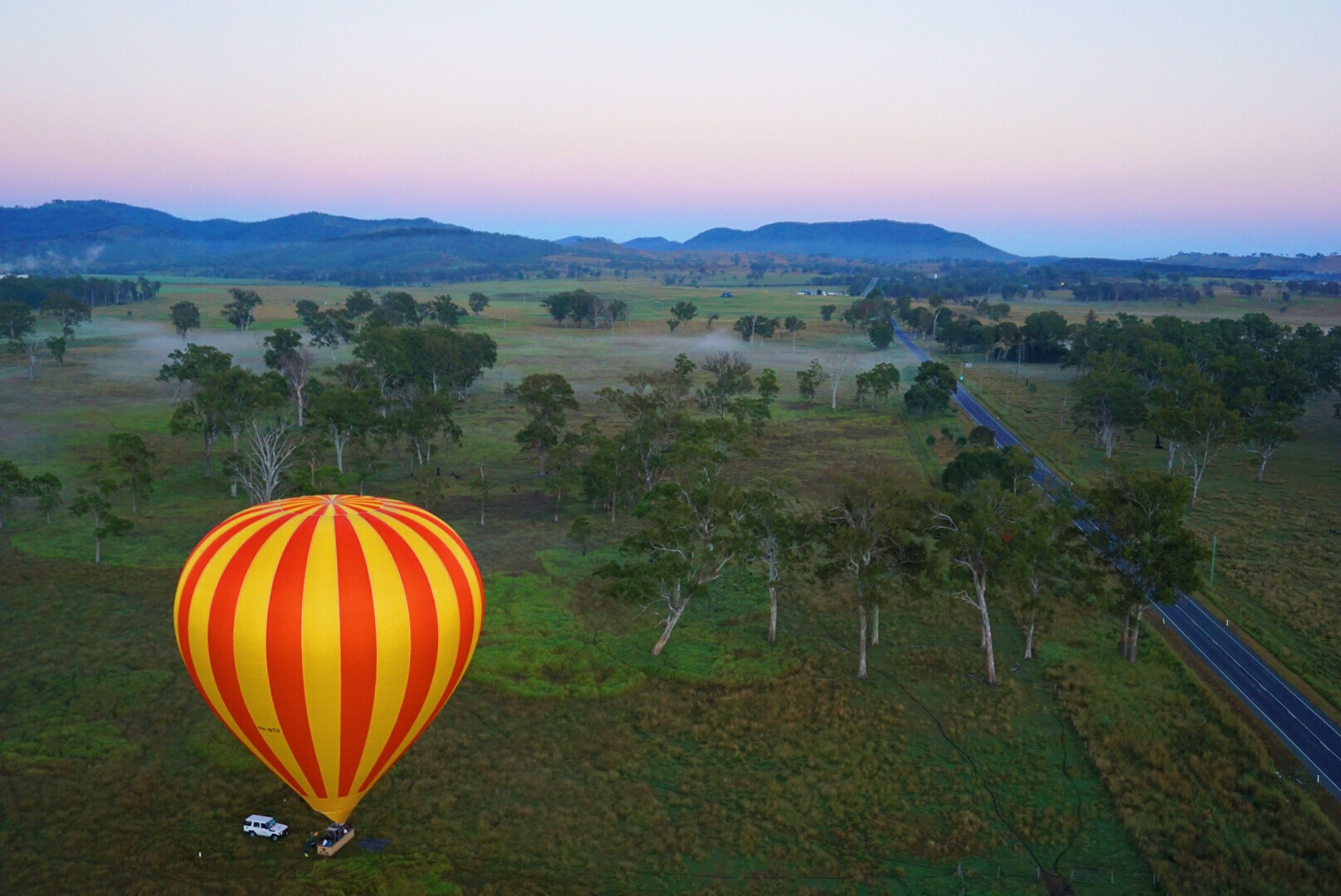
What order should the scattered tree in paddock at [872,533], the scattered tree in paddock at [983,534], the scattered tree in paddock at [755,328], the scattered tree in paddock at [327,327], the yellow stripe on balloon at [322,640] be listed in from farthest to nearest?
the scattered tree in paddock at [755,328] < the scattered tree in paddock at [327,327] < the scattered tree in paddock at [872,533] < the scattered tree in paddock at [983,534] < the yellow stripe on balloon at [322,640]

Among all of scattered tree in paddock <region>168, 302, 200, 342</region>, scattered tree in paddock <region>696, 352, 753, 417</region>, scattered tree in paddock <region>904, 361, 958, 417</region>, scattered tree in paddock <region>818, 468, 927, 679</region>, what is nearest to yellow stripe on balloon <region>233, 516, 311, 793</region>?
scattered tree in paddock <region>818, 468, 927, 679</region>

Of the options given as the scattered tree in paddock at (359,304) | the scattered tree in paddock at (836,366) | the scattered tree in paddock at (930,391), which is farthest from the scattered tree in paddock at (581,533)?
the scattered tree in paddock at (359,304)

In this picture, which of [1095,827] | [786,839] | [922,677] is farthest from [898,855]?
[922,677]

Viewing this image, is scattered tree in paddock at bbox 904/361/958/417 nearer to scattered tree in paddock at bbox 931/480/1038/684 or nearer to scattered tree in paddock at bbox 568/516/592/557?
scattered tree in paddock at bbox 568/516/592/557

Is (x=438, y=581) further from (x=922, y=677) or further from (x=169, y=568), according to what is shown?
(x=169, y=568)

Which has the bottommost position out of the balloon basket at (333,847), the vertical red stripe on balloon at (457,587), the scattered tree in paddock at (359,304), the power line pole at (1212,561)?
the balloon basket at (333,847)

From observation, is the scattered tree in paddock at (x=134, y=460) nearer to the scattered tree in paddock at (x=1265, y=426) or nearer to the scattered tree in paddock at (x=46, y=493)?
the scattered tree in paddock at (x=46, y=493)

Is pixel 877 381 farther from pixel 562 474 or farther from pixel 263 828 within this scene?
pixel 263 828
